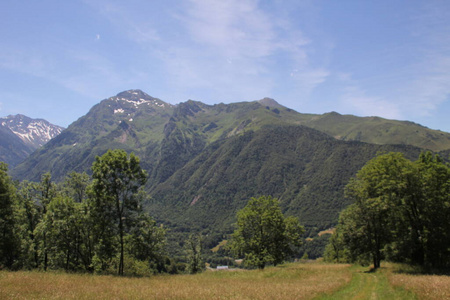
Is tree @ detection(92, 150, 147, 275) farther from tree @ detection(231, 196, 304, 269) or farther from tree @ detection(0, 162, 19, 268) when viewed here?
tree @ detection(231, 196, 304, 269)

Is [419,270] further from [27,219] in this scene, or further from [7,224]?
[27,219]

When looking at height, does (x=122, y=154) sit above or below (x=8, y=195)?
above

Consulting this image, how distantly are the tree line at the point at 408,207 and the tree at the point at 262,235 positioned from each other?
12152 millimetres

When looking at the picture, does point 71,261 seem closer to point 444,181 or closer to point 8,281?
point 8,281

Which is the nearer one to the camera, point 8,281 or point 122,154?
point 8,281

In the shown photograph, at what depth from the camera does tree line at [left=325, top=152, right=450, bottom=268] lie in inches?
1241

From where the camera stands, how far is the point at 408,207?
32406 millimetres

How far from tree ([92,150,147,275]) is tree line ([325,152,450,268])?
28377mm

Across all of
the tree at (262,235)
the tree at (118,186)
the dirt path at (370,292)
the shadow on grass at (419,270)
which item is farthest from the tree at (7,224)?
the shadow on grass at (419,270)

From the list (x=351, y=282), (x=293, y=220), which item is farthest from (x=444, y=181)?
(x=293, y=220)

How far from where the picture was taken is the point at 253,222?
43.9 metres

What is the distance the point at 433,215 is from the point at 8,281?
4225 centimetres

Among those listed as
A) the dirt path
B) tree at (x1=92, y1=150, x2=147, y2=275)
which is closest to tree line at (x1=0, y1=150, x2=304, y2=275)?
tree at (x1=92, y1=150, x2=147, y2=275)

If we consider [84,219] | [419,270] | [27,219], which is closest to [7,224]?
[27,219]
